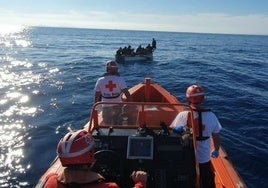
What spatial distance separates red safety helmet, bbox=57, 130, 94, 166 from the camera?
3.12m

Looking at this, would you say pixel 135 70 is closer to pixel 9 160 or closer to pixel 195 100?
pixel 9 160

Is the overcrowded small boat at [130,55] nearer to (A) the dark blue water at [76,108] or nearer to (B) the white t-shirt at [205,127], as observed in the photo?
(A) the dark blue water at [76,108]

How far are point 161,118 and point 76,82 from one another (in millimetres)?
16441

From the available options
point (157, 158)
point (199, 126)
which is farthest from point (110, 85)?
point (199, 126)

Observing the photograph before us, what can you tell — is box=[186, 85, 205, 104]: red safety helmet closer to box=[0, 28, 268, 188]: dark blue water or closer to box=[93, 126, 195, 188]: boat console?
box=[93, 126, 195, 188]: boat console

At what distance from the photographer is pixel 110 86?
8836mm

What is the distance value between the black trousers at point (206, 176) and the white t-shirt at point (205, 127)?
14 cm

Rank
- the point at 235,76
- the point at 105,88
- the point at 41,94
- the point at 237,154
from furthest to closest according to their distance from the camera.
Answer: the point at 235,76 → the point at 41,94 → the point at 237,154 → the point at 105,88

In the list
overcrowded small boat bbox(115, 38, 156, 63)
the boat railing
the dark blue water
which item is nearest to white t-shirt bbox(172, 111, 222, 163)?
the boat railing

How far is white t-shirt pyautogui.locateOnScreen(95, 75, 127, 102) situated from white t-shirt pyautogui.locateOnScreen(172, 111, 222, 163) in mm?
2963

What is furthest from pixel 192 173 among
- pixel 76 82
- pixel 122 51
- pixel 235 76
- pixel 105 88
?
pixel 122 51

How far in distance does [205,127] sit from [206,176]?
947 millimetres

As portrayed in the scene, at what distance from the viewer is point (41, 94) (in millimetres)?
19500

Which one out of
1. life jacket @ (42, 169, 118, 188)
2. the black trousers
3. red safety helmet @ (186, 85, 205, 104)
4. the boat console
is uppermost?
red safety helmet @ (186, 85, 205, 104)
